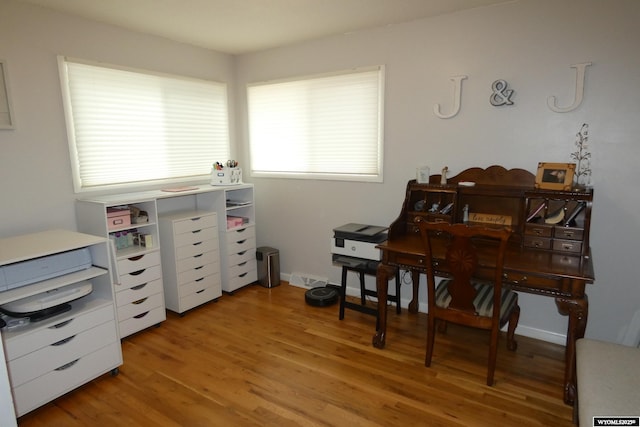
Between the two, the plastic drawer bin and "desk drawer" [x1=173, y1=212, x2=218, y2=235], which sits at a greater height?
"desk drawer" [x1=173, y1=212, x2=218, y2=235]

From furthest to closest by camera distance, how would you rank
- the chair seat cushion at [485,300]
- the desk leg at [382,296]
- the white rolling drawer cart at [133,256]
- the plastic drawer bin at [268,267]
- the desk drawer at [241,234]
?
the plastic drawer bin at [268,267], the desk drawer at [241,234], the white rolling drawer cart at [133,256], the desk leg at [382,296], the chair seat cushion at [485,300]

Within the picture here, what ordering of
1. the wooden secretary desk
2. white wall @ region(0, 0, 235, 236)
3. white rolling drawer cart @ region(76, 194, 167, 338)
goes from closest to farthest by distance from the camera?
the wooden secretary desk, white wall @ region(0, 0, 235, 236), white rolling drawer cart @ region(76, 194, 167, 338)

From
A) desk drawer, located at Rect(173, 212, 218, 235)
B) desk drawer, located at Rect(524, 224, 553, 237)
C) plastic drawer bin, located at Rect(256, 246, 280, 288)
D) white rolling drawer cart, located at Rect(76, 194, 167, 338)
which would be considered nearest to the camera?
desk drawer, located at Rect(524, 224, 553, 237)

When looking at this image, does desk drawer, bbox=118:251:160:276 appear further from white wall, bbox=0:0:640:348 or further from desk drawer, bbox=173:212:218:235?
white wall, bbox=0:0:640:348

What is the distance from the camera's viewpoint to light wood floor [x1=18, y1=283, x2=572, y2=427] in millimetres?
2051

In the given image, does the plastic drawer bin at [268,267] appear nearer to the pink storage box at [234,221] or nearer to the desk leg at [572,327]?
the pink storage box at [234,221]

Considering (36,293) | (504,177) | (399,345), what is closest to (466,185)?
(504,177)

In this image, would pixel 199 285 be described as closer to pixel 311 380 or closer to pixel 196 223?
pixel 196 223

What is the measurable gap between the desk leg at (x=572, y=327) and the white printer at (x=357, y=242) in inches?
48.7

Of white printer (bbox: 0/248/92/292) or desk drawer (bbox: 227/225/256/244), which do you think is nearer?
white printer (bbox: 0/248/92/292)

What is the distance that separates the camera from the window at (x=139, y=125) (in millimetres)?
2898

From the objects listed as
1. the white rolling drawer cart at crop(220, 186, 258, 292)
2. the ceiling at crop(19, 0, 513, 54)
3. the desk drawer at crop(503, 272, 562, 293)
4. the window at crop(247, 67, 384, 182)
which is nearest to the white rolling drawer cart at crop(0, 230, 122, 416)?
the white rolling drawer cart at crop(220, 186, 258, 292)

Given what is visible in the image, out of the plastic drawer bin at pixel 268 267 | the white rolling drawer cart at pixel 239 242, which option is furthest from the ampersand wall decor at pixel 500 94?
the plastic drawer bin at pixel 268 267

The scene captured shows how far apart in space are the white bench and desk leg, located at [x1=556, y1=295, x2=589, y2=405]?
0.75ft
